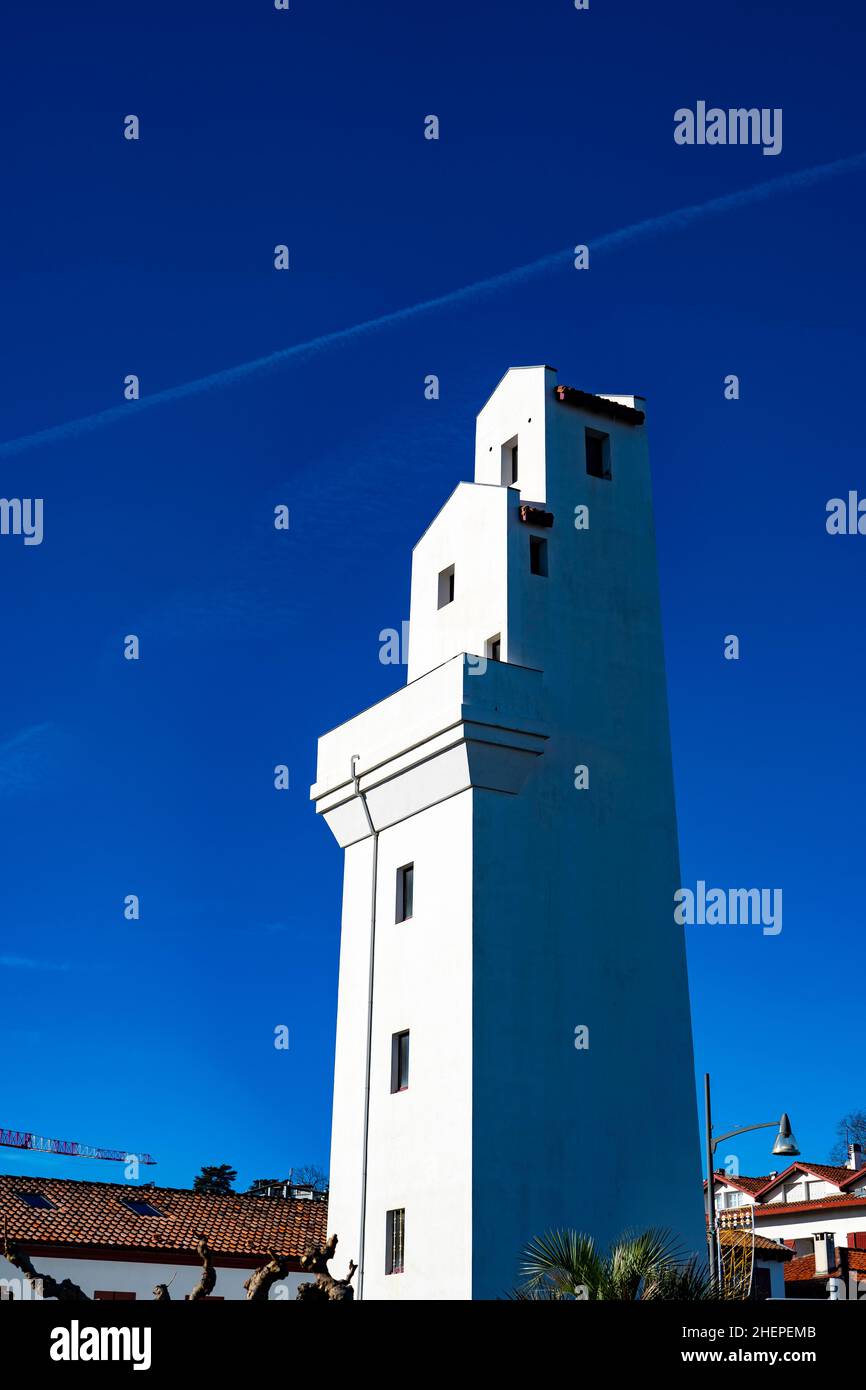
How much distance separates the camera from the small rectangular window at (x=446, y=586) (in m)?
41.5

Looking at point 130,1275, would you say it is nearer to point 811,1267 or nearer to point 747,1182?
point 811,1267

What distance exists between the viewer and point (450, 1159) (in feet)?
108

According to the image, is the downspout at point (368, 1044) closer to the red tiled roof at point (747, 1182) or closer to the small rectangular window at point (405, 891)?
the small rectangular window at point (405, 891)

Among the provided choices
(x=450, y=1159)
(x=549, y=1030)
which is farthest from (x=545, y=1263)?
(x=549, y=1030)

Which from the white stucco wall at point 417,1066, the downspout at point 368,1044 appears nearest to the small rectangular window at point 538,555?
the downspout at point 368,1044

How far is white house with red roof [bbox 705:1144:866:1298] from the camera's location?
200 ft

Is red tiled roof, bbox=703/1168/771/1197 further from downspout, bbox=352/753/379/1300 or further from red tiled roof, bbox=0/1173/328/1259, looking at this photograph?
downspout, bbox=352/753/379/1300

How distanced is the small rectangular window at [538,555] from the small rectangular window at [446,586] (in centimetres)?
294

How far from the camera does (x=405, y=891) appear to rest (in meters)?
37.4

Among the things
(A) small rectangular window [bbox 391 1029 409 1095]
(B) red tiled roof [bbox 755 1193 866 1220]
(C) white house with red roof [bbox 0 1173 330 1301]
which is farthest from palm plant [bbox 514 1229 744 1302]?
(B) red tiled roof [bbox 755 1193 866 1220]

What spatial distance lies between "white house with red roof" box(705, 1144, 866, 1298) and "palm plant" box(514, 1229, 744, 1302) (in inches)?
1133
